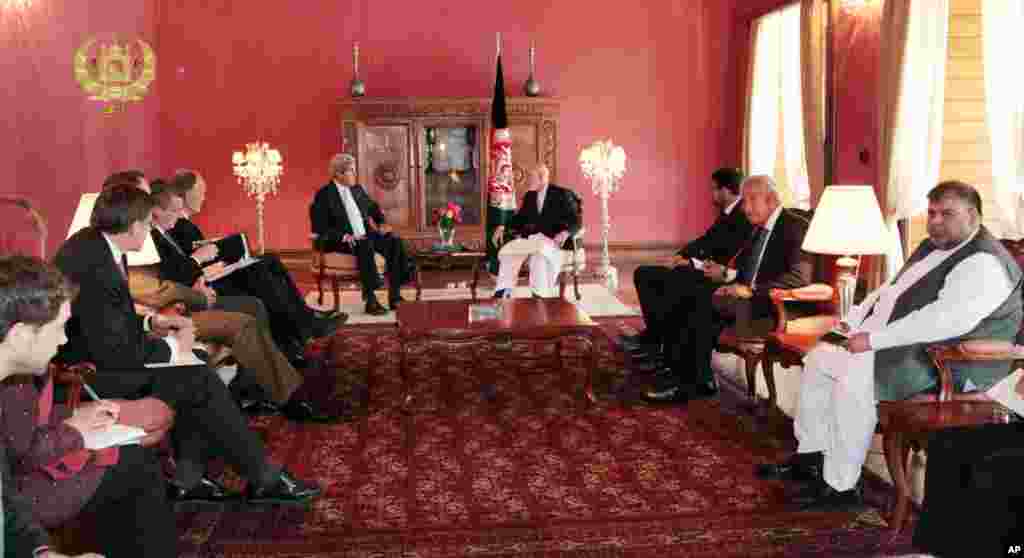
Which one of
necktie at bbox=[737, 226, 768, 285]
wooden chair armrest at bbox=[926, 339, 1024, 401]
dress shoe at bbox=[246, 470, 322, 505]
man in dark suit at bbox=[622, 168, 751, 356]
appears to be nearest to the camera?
wooden chair armrest at bbox=[926, 339, 1024, 401]

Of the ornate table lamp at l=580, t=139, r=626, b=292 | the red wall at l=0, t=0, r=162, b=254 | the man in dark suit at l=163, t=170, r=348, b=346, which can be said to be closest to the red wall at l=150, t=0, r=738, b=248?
the ornate table lamp at l=580, t=139, r=626, b=292

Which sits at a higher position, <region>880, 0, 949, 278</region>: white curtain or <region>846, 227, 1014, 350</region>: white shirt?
<region>880, 0, 949, 278</region>: white curtain

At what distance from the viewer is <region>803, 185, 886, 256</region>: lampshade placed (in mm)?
5129

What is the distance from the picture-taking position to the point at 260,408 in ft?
19.1

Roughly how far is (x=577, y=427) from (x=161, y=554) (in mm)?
2689

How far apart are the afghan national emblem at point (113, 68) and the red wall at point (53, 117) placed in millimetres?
115

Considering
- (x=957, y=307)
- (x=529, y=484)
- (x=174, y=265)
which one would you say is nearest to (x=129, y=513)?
(x=529, y=484)

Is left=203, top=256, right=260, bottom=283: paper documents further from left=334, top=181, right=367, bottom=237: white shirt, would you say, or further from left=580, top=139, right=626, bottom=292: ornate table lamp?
left=580, top=139, right=626, bottom=292: ornate table lamp

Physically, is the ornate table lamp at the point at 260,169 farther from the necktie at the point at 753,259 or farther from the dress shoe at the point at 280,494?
the dress shoe at the point at 280,494

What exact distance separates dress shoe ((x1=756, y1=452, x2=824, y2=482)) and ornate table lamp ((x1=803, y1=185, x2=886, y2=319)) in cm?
86

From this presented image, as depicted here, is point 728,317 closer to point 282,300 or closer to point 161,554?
point 282,300

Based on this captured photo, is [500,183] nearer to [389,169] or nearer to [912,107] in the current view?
[389,169]

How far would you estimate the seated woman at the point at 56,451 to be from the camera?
257 cm

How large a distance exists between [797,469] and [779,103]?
5.88 m
